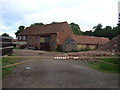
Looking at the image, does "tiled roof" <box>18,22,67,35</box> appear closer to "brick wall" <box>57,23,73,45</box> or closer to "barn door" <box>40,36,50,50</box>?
"brick wall" <box>57,23,73,45</box>

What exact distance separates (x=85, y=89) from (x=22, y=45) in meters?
40.1

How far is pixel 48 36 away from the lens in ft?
128

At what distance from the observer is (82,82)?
6.97 metres

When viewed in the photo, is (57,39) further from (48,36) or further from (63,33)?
(48,36)

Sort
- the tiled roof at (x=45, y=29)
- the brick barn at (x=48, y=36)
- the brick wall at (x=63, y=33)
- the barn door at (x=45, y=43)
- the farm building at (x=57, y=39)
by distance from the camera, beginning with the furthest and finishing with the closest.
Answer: the barn door at (x=45, y=43) < the tiled roof at (x=45, y=29) < the brick wall at (x=63, y=33) < the brick barn at (x=48, y=36) < the farm building at (x=57, y=39)

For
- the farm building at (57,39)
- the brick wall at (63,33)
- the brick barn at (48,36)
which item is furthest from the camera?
the brick wall at (63,33)

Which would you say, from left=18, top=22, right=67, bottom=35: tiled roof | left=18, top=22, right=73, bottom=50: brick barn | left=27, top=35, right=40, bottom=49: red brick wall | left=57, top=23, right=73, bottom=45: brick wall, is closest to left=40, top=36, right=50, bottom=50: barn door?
left=18, top=22, right=73, bottom=50: brick barn

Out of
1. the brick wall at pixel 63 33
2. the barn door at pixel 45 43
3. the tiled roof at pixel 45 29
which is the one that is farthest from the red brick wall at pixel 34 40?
the brick wall at pixel 63 33

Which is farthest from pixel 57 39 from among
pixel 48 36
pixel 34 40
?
pixel 34 40

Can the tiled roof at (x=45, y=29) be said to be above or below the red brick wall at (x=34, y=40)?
above

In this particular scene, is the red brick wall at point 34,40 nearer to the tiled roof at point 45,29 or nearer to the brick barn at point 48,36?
the brick barn at point 48,36

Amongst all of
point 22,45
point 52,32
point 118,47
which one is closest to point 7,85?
point 118,47

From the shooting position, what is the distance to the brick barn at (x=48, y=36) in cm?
3747

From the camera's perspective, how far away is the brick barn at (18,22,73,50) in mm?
37469
